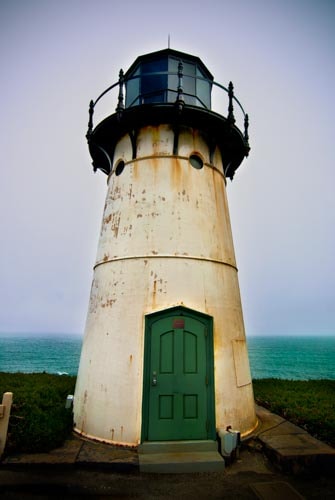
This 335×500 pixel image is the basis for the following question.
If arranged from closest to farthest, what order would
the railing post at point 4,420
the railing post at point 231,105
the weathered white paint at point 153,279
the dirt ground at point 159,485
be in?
the dirt ground at point 159,485, the railing post at point 4,420, the weathered white paint at point 153,279, the railing post at point 231,105

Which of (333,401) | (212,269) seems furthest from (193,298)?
(333,401)

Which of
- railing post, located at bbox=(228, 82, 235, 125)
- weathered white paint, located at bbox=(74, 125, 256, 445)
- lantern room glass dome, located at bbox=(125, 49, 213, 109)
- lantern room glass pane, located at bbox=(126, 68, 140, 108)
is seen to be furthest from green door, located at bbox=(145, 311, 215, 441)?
lantern room glass pane, located at bbox=(126, 68, 140, 108)

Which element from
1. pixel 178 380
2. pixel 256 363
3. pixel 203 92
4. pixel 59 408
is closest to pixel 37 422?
pixel 59 408

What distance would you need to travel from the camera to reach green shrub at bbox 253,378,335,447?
7285 millimetres

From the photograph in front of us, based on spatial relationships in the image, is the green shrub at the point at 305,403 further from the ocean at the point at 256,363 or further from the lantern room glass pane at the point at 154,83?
the ocean at the point at 256,363

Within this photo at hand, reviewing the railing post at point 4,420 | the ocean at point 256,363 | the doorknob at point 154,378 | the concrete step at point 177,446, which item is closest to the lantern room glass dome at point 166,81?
the doorknob at point 154,378

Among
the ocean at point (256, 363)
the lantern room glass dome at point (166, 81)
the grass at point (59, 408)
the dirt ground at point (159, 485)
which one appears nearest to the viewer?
the dirt ground at point (159, 485)

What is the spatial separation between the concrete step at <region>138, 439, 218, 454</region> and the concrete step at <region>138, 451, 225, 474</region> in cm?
9

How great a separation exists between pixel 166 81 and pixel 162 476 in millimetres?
8959

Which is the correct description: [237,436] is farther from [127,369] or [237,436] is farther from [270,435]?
[127,369]

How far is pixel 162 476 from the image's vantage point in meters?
5.35

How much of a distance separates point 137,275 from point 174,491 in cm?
397

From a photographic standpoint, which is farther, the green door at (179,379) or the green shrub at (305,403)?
the green shrub at (305,403)

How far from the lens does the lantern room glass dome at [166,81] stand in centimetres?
827
